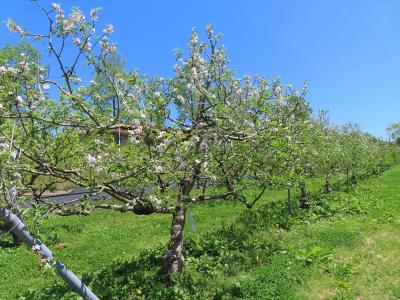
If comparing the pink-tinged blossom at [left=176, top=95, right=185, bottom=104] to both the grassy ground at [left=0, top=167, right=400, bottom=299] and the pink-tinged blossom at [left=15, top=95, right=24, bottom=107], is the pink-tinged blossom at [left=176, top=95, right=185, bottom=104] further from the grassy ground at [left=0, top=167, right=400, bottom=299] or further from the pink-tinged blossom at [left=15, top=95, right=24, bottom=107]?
the grassy ground at [left=0, top=167, right=400, bottom=299]

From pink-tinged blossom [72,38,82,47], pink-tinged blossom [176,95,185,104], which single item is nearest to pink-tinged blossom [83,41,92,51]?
pink-tinged blossom [72,38,82,47]

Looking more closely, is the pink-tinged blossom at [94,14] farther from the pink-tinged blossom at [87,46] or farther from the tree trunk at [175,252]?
the tree trunk at [175,252]

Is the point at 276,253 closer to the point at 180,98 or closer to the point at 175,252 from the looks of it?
the point at 175,252

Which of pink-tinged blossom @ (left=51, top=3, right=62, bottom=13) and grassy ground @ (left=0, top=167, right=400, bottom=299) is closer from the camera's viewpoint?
pink-tinged blossom @ (left=51, top=3, right=62, bottom=13)

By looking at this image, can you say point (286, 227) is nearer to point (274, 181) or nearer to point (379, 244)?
point (379, 244)

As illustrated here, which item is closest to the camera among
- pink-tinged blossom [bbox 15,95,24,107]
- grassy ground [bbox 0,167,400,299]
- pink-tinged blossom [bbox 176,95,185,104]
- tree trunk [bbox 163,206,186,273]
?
pink-tinged blossom [bbox 15,95,24,107]

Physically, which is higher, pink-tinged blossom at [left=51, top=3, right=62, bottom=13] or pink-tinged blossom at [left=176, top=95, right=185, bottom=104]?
pink-tinged blossom at [left=51, top=3, right=62, bottom=13]

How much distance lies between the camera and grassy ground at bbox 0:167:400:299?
311 inches

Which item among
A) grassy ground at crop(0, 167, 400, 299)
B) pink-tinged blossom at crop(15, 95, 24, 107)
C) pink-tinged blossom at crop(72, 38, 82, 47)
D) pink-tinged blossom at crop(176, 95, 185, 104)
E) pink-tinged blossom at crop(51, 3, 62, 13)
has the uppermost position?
pink-tinged blossom at crop(51, 3, 62, 13)

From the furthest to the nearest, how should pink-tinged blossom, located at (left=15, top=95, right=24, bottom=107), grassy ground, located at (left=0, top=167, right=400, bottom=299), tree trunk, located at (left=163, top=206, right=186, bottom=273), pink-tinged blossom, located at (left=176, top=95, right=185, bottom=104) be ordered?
tree trunk, located at (left=163, top=206, right=186, bottom=273) < grassy ground, located at (left=0, top=167, right=400, bottom=299) < pink-tinged blossom, located at (left=176, top=95, right=185, bottom=104) < pink-tinged blossom, located at (left=15, top=95, right=24, bottom=107)

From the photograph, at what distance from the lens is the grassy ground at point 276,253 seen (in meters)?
7.90

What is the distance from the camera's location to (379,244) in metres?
10.5

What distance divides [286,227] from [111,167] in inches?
297

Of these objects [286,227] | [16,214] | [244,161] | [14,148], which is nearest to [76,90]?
[14,148]
